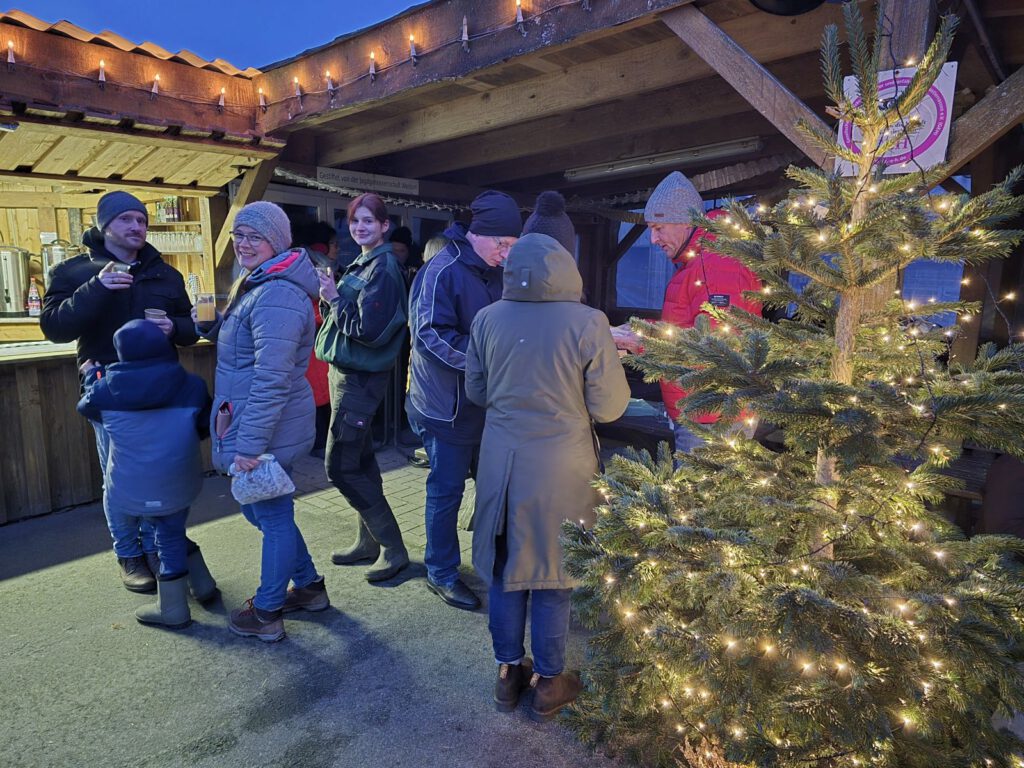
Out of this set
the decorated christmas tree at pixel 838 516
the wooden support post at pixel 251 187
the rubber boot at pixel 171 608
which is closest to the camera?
the decorated christmas tree at pixel 838 516

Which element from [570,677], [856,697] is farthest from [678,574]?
[570,677]

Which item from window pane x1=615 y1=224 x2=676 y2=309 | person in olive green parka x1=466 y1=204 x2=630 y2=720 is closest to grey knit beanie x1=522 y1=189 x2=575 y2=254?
person in olive green parka x1=466 y1=204 x2=630 y2=720

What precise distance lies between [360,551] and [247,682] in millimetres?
1209

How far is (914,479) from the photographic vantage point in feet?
5.82

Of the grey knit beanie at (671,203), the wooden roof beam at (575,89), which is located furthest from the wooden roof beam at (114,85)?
the grey knit beanie at (671,203)

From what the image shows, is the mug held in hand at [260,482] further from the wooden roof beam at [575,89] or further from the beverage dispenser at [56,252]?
the beverage dispenser at [56,252]

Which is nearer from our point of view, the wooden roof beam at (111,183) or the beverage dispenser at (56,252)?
the wooden roof beam at (111,183)

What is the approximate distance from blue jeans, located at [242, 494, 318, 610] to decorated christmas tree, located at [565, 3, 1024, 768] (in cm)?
157

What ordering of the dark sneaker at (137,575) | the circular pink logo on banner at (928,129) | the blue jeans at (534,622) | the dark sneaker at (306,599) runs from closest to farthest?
the blue jeans at (534,622), the circular pink logo on banner at (928,129), the dark sneaker at (306,599), the dark sneaker at (137,575)

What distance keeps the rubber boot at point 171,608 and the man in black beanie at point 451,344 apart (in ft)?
3.93

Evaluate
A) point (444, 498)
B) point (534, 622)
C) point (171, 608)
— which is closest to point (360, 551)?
point (444, 498)

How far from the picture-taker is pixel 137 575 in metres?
3.56

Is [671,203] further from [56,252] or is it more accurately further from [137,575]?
[56,252]

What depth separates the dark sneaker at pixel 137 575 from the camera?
11.6 ft
